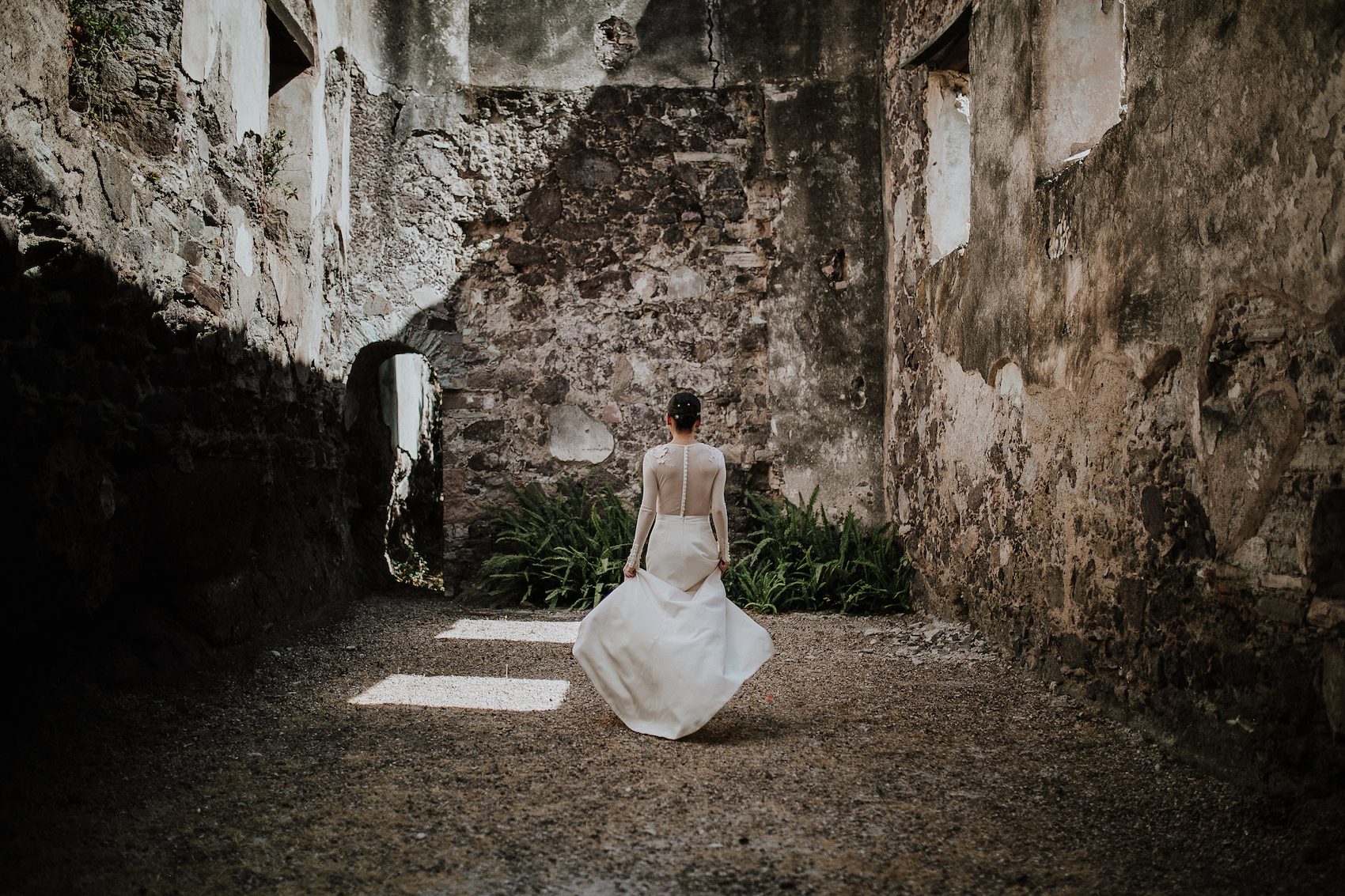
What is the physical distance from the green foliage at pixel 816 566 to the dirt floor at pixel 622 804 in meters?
2.25

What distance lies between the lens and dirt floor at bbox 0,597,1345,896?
210 centimetres

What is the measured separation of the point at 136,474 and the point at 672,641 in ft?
7.60

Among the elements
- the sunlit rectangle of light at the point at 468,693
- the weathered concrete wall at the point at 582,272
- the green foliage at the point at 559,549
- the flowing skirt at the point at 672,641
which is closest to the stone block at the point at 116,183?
the sunlit rectangle of light at the point at 468,693

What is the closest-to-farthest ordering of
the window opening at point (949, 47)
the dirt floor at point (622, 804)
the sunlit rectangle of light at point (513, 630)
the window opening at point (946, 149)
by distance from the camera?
the dirt floor at point (622, 804) < the sunlit rectangle of light at point (513, 630) < the window opening at point (949, 47) < the window opening at point (946, 149)

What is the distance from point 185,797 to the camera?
2.54 m

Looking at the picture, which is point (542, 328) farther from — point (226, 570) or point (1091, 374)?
point (1091, 374)

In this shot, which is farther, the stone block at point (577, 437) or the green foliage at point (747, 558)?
the stone block at point (577, 437)

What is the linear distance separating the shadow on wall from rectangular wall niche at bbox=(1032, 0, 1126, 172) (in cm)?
423

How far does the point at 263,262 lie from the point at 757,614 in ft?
13.0

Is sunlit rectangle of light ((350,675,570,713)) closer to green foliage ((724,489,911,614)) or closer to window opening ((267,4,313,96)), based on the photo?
green foliage ((724,489,911,614))

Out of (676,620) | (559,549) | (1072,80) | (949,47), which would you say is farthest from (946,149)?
(676,620)

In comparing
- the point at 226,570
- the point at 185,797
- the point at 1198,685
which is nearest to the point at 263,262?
the point at 226,570

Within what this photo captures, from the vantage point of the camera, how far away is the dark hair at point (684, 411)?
3.55 meters

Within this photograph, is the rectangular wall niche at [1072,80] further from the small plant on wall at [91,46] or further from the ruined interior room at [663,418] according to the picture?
the small plant on wall at [91,46]
